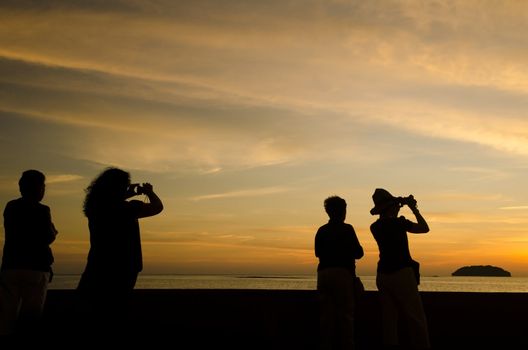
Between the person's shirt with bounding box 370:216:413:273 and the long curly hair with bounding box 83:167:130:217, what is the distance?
10.3ft

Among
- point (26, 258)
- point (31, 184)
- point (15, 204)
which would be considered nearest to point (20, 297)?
point (26, 258)

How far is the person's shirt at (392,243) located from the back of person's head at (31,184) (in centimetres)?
371

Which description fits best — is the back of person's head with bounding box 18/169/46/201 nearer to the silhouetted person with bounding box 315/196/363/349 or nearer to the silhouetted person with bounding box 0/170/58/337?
the silhouetted person with bounding box 0/170/58/337

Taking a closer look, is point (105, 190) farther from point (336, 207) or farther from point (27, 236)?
point (336, 207)

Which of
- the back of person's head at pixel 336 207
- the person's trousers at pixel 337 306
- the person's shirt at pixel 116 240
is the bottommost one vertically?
the person's trousers at pixel 337 306

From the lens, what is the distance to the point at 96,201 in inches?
208

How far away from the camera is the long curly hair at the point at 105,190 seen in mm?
5270

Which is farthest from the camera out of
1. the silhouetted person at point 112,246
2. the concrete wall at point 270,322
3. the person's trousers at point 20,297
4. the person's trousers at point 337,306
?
the concrete wall at point 270,322

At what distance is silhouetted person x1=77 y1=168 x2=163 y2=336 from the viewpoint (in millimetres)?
5020

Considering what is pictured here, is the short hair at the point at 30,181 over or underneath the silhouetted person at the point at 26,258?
over

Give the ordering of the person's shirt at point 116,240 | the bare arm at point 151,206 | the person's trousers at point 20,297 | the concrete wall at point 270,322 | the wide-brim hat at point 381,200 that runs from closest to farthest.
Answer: the person's shirt at point 116,240, the bare arm at point 151,206, the person's trousers at point 20,297, the wide-brim hat at point 381,200, the concrete wall at point 270,322

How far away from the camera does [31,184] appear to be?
593cm

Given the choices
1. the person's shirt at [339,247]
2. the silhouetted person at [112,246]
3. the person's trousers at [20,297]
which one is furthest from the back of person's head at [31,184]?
the person's shirt at [339,247]

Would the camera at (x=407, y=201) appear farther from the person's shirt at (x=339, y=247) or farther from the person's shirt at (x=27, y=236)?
the person's shirt at (x=27, y=236)
